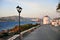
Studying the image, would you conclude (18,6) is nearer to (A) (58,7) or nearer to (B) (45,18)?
(A) (58,7)

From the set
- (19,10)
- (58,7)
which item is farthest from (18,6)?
(58,7)

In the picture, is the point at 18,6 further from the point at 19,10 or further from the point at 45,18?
the point at 45,18

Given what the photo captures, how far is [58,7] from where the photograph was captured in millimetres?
50562

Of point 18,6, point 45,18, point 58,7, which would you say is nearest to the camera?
point 18,6

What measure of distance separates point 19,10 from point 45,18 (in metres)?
158

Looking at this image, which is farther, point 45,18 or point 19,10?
point 45,18

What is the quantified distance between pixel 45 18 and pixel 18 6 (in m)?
159

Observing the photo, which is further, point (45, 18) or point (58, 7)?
point (45, 18)

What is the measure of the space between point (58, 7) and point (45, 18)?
5050 inches

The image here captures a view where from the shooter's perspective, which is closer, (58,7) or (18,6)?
(18,6)

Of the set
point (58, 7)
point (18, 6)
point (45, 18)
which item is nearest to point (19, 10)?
point (18, 6)

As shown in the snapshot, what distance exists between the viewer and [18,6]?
822 inches

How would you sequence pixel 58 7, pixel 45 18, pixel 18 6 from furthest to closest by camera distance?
pixel 45 18 → pixel 58 7 → pixel 18 6

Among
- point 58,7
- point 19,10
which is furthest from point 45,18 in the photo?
point 19,10
